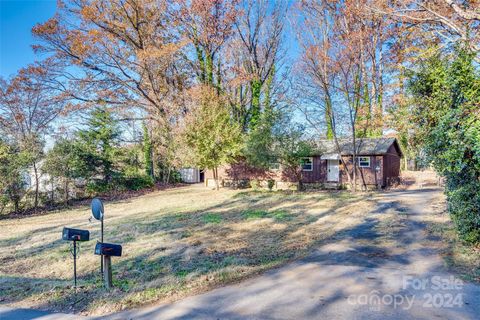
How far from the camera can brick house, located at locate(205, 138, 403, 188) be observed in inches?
706

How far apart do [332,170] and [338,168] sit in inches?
15.9

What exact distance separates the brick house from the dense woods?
83 centimetres

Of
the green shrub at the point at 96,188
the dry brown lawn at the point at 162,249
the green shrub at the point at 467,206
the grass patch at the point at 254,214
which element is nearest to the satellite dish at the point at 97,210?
the dry brown lawn at the point at 162,249

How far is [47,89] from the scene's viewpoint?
17.9 m

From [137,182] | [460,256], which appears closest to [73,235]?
[460,256]

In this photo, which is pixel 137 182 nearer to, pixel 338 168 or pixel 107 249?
pixel 338 168

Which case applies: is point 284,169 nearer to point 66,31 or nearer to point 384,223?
point 384,223

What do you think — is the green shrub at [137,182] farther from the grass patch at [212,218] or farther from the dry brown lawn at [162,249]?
the grass patch at [212,218]

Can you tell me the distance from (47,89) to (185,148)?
378 inches

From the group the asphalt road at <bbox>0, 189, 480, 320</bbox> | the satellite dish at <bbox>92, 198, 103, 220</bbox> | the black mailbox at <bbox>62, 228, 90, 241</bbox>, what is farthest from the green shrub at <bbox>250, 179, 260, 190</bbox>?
the black mailbox at <bbox>62, 228, 90, 241</bbox>

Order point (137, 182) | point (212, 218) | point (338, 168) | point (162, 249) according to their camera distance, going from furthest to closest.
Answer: point (137, 182) → point (338, 168) → point (212, 218) → point (162, 249)

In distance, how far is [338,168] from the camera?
62.3 feet

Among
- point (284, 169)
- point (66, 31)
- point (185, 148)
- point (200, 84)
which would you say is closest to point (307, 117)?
point (284, 169)

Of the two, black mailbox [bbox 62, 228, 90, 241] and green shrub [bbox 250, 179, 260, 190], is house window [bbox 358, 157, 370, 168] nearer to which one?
green shrub [bbox 250, 179, 260, 190]
